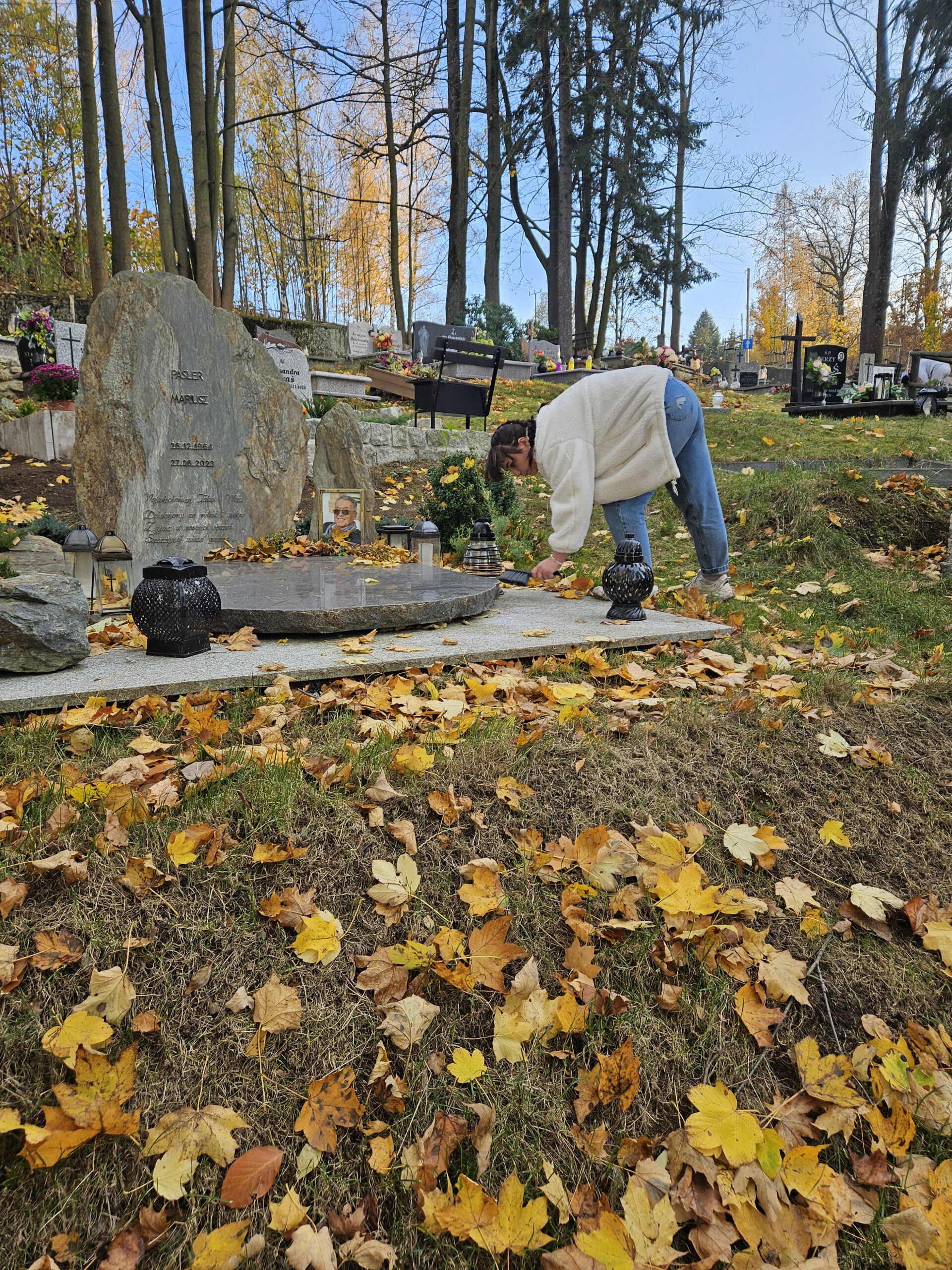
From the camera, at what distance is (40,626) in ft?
9.05

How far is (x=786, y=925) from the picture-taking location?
196 centimetres

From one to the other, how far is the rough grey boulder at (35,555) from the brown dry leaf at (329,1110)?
15.1 ft

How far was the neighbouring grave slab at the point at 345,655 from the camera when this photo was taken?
105 inches

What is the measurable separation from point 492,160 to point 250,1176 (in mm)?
22255

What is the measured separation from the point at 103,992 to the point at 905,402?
44.2 feet

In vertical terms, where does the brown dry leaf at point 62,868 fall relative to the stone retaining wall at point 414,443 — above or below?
below

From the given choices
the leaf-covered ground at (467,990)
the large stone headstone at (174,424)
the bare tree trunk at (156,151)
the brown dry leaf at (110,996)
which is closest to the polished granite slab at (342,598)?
the leaf-covered ground at (467,990)

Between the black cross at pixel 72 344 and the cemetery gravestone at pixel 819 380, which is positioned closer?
the black cross at pixel 72 344

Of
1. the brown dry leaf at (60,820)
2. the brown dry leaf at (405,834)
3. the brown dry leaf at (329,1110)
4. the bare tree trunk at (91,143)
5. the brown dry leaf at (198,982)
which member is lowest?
the brown dry leaf at (329,1110)

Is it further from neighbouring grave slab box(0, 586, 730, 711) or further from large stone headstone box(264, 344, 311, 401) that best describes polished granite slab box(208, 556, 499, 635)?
→ large stone headstone box(264, 344, 311, 401)

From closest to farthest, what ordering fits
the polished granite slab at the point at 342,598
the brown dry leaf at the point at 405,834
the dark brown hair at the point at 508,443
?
the brown dry leaf at the point at 405,834 < the polished granite slab at the point at 342,598 < the dark brown hair at the point at 508,443

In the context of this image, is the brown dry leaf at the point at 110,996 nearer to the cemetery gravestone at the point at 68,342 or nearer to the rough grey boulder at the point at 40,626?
the rough grey boulder at the point at 40,626

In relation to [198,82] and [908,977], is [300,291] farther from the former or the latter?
[908,977]

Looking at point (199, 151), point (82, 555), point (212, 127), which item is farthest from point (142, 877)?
point (212, 127)
